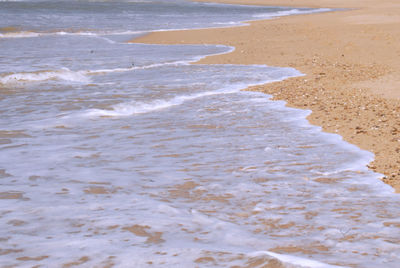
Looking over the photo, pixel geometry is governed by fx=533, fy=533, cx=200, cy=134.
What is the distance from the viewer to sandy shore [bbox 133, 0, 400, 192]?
5.96 meters

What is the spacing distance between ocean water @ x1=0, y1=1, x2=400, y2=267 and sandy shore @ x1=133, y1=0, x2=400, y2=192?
0.31 m

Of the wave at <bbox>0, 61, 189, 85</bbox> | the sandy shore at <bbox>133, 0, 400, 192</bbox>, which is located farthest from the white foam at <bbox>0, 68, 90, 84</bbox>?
the sandy shore at <bbox>133, 0, 400, 192</bbox>

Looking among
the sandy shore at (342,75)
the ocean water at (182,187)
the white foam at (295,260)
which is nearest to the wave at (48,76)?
the ocean water at (182,187)

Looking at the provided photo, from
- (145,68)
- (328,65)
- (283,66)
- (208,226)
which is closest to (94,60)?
(145,68)

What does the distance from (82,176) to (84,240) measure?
4.48 ft

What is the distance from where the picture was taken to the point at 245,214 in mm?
3715

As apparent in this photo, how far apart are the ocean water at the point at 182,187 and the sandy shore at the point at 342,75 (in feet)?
1.00

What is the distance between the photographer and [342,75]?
1038 centimetres

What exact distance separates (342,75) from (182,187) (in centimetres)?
692

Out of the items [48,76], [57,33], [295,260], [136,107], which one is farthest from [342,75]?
[57,33]

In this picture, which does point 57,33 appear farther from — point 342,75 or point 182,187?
point 182,187

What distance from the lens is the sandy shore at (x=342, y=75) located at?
19.6 ft

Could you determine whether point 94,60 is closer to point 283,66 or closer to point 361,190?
point 283,66

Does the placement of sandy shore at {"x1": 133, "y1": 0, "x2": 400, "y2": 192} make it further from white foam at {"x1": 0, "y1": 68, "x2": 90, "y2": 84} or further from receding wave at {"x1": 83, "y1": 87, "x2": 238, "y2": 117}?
white foam at {"x1": 0, "y1": 68, "x2": 90, "y2": 84}
